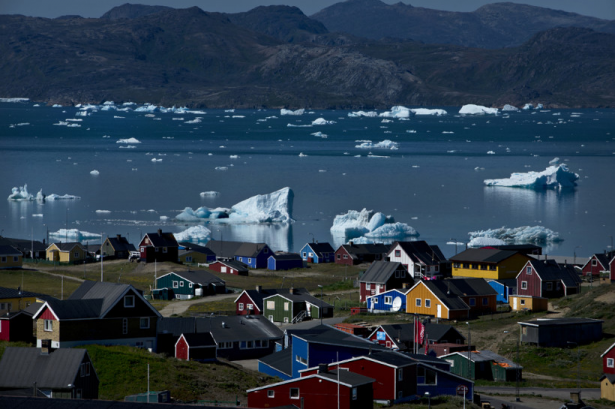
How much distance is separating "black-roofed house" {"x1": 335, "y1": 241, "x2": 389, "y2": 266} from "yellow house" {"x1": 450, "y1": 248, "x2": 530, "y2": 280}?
8650 millimetres

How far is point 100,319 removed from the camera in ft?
74.3

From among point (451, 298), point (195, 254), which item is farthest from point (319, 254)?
point (451, 298)

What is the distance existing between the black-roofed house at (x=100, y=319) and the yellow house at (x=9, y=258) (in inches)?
732

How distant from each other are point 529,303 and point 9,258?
22.8 metres

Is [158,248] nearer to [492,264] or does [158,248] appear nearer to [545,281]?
[492,264]

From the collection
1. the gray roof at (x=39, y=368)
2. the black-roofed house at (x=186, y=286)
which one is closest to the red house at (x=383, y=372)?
the gray roof at (x=39, y=368)

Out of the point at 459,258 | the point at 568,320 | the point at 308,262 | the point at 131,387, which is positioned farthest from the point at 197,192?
the point at 131,387

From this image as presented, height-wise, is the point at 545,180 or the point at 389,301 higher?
the point at 545,180

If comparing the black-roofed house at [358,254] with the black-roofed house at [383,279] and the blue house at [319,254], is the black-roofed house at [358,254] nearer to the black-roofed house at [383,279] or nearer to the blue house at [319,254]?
the blue house at [319,254]

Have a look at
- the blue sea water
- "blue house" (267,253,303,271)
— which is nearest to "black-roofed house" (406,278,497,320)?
"blue house" (267,253,303,271)

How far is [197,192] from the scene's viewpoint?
3346 inches

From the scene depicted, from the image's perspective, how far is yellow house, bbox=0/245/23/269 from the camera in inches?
1636

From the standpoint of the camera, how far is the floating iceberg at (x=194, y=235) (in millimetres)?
57219

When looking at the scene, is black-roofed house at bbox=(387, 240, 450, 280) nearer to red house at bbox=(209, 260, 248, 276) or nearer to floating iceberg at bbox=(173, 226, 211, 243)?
red house at bbox=(209, 260, 248, 276)
